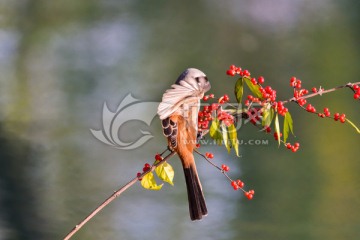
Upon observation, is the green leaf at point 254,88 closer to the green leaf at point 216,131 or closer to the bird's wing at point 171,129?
the green leaf at point 216,131

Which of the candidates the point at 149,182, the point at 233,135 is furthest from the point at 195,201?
the point at 233,135

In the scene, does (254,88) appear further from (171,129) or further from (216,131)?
(171,129)

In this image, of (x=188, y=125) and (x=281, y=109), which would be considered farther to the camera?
(x=188, y=125)

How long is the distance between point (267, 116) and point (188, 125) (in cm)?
20

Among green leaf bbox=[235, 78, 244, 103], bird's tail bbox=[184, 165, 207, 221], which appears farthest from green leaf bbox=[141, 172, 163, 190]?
green leaf bbox=[235, 78, 244, 103]

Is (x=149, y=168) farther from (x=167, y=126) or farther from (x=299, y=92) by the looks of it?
(x=299, y=92)

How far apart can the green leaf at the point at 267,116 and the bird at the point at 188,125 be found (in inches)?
5.3

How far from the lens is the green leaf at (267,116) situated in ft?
2.95

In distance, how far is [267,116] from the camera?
2.97 ft

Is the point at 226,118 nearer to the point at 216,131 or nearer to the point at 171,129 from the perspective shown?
the point at 216,131

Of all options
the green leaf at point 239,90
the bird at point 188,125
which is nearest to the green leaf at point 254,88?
the green leaf at point 239,90

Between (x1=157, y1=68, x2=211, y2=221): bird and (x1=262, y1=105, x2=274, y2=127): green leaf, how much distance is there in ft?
0.44

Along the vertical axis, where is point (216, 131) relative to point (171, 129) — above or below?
below

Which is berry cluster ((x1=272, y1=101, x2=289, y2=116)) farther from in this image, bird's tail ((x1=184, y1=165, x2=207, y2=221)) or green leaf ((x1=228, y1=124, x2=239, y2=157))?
bird's tail ((x1=184, y1=165, x2=207, y2=221))
